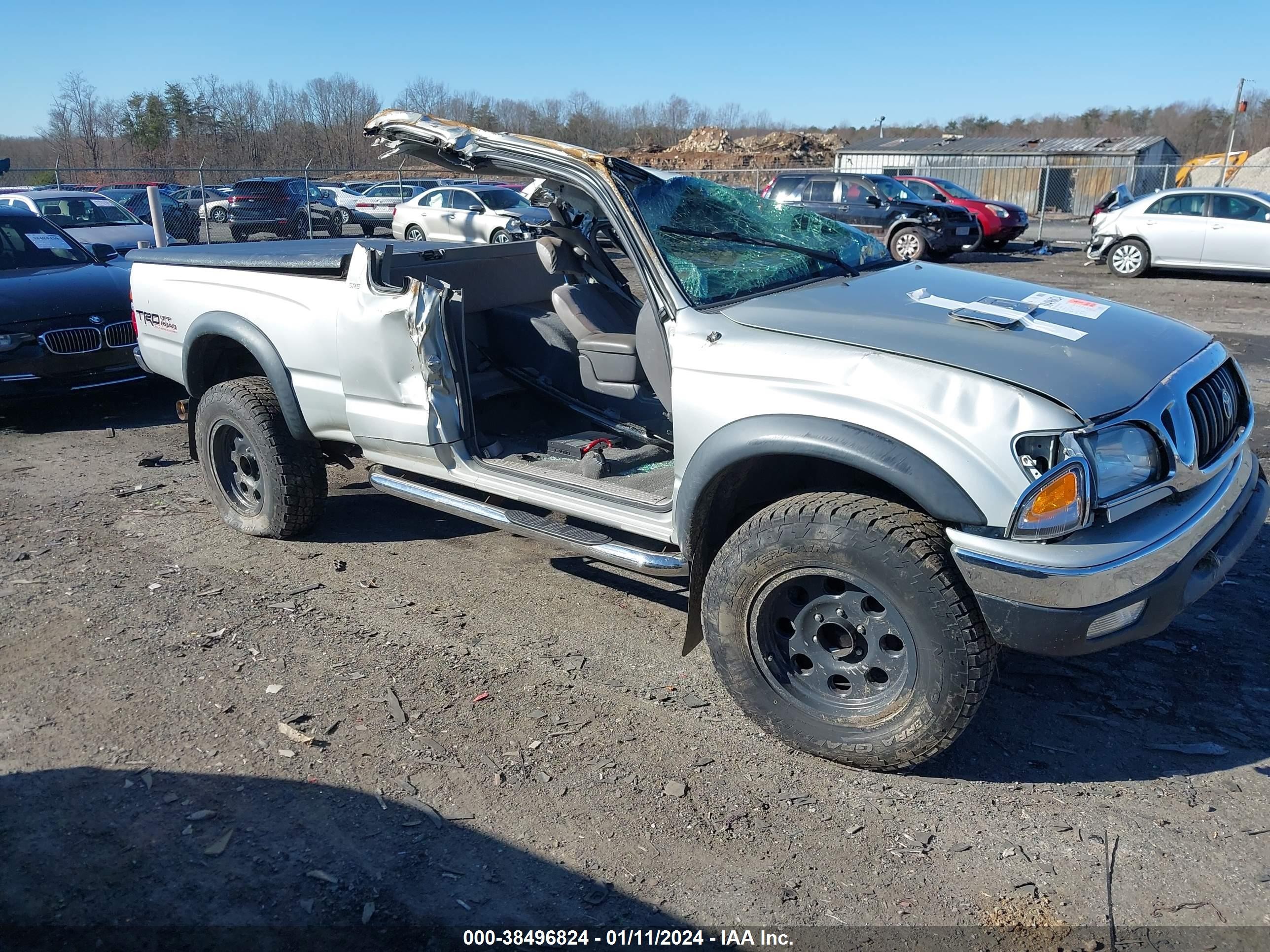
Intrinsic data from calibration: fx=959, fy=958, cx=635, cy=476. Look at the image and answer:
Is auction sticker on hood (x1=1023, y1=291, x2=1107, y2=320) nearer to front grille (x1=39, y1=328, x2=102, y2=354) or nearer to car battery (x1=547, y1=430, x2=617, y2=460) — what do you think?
car battery (x1=547, y1=430, x2=617, y2=460)

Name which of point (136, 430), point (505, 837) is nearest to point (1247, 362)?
point (505, 837)

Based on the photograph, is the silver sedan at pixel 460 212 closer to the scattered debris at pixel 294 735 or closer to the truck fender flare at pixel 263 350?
the truck fender flare at pixel 263 350

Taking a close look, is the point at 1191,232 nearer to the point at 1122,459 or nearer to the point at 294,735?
the point at 1122,459

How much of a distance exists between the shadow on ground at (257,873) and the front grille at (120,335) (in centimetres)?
550

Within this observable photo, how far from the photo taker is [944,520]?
9.38 ft

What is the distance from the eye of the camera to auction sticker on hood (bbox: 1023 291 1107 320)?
11.8 feet

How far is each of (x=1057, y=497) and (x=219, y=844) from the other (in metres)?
2.71

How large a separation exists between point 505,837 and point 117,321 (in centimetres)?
674

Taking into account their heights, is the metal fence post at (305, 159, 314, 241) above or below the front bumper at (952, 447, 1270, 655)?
above

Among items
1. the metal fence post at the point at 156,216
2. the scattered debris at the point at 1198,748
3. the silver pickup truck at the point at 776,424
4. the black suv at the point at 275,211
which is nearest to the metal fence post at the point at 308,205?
the black suv at the point at 275,211

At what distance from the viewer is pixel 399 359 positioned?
172 inches

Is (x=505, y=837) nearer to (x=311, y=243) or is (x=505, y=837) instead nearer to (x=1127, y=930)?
(x=1127, y=930)

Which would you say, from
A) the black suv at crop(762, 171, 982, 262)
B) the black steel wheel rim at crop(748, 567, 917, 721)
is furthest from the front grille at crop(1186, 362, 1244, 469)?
the black suv at crop(762, 171, 982, 262)

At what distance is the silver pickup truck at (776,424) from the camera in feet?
9.27
